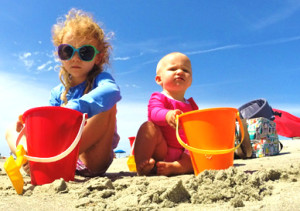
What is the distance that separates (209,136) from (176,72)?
71 cm

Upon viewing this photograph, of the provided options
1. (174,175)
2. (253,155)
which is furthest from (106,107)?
(253,155)

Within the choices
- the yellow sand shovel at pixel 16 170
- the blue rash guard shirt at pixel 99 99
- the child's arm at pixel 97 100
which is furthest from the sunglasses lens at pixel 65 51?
the yellow sand shovel at pixel 16 170

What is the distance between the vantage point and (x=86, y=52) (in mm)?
2287

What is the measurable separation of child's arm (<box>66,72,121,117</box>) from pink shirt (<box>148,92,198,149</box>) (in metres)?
0.29

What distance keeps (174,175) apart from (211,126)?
0.55 m

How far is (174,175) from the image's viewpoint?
2080mm

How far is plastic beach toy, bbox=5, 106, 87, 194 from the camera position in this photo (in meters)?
1.64

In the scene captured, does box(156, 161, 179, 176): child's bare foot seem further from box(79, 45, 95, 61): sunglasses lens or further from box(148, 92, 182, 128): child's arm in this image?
box(79, 45, 95, 61): sunglasses lens

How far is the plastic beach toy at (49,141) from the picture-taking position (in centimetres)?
164

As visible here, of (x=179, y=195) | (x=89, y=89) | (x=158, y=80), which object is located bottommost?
(x=179, y=195)

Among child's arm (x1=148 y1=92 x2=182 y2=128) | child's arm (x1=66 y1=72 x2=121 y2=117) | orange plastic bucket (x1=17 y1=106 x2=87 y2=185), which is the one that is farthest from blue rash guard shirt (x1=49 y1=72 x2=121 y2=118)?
child's arm (x1=148 y1=92 x2=182 y2=128)

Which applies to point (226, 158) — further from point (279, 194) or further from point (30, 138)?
point (30, 138)

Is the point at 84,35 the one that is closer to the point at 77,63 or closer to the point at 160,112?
the point at 77,63

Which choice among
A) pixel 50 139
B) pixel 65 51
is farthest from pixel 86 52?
pixel 50 139
